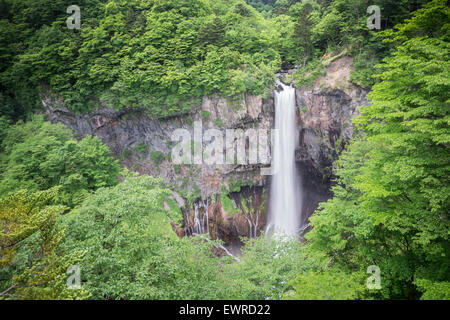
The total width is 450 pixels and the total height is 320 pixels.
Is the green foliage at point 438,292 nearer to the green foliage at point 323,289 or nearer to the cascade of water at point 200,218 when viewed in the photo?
the green foliage at point 323,289

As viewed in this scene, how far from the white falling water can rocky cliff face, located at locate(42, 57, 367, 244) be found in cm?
74

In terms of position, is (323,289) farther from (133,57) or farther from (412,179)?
(133,57)

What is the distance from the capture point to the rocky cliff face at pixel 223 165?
70.0ft

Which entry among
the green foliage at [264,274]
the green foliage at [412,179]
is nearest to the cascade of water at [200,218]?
the green foliage at [264,274]

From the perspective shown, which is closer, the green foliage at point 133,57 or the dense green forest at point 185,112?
the dense green forest at point 185,112

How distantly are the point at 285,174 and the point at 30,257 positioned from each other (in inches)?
789

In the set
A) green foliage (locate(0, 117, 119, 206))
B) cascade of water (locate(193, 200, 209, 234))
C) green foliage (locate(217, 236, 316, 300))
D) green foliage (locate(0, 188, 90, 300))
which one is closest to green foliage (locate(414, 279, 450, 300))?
green foliage (locate(217, 236, 316, 300))

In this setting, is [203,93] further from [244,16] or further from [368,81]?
[368,81]

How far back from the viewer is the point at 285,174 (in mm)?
22656

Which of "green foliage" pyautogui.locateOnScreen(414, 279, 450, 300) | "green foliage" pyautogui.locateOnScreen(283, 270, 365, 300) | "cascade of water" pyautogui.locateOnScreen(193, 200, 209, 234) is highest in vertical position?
"green foliage" pyautogui.locateOnScreen(414, 279, 450, 300)

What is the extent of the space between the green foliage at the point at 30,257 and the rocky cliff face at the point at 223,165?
15128mm

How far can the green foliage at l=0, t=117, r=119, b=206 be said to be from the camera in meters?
13.9

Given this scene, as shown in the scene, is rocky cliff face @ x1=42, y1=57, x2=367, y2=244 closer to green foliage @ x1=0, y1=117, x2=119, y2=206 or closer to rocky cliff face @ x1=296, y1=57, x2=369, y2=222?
rocky cliff face @ x1=296, y1=57, x2=369, y2=222

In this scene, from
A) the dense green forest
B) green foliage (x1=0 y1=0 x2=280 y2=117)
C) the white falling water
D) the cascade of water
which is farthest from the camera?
the cascade of water
